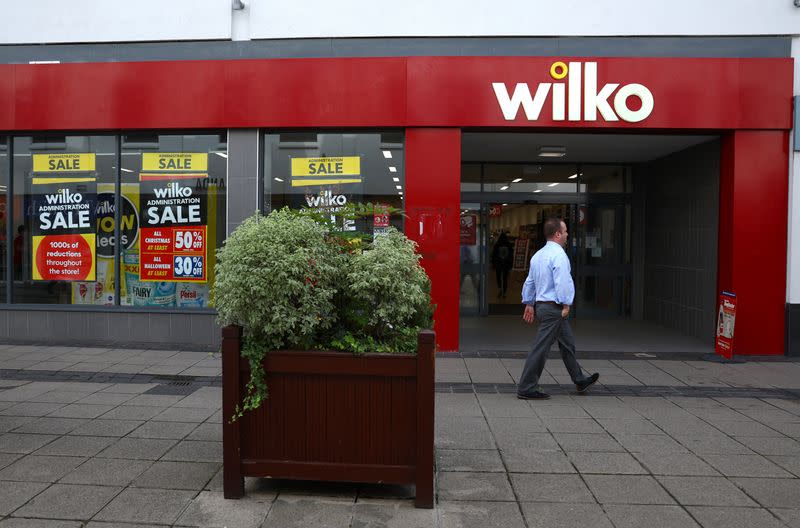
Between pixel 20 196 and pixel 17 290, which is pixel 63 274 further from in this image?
pixel 20 196

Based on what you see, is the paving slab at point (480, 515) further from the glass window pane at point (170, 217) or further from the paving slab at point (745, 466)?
the glass window pane at point (170, 217)

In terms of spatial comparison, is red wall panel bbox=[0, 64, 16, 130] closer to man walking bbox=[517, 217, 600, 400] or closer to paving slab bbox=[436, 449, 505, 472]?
man walking bbox=[517, 217, 600, 400]

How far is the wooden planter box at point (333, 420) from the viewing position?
3914 millimetres

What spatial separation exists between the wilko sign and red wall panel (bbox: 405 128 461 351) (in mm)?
1027

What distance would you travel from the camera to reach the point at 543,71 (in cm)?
899

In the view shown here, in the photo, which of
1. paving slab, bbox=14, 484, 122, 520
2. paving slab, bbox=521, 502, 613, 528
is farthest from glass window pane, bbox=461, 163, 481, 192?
paving slab, bbox=14, 484, 122, 520

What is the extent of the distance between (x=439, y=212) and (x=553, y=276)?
2.97m

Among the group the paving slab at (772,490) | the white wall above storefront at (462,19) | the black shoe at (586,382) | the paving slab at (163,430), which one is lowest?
the paving slab at (772,490)

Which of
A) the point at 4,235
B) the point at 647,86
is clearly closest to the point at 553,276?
the point at 647,86

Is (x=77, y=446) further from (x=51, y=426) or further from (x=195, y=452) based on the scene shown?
(x=195, y=452)

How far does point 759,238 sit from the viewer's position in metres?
9.07

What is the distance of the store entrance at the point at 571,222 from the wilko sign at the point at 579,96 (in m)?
4.09

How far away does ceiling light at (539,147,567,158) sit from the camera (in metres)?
11.3

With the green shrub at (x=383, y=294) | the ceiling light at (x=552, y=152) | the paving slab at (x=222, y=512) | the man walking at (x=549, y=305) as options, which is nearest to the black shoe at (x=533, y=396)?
the man walking at (x=549, y=305)
